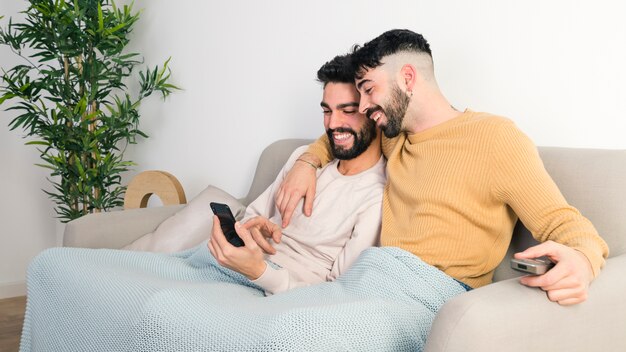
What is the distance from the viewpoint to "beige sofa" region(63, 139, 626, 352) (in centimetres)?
109

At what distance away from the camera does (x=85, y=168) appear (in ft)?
11.6

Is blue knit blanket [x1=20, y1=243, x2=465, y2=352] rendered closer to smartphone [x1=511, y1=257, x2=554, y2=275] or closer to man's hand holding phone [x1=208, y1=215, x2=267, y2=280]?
man's hand holding phone [x1=208, y1=215, x2=267, y2=280]

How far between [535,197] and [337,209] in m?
0.65

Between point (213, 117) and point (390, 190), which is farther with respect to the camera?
point (213, 117)

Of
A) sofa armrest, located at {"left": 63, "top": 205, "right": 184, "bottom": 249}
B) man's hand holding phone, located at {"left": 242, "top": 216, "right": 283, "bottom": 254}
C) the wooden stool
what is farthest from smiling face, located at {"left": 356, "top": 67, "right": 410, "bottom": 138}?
the wooden stool

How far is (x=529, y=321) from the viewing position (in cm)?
114

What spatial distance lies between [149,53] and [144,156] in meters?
0.59

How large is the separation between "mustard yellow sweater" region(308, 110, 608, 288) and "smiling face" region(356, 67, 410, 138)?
0.09 metres

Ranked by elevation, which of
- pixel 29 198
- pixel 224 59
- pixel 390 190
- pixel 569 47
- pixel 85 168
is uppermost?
pixel 569 47

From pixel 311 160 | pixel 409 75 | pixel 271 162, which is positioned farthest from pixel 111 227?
pixel 409 75

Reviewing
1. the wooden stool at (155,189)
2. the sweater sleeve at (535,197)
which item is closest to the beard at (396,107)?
the sweater sleeve at (535,197)

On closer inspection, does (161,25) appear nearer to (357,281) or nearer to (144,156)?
(144,156)

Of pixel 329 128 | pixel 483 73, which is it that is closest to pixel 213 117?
pixel 329 128

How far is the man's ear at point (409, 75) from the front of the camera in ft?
6.01
